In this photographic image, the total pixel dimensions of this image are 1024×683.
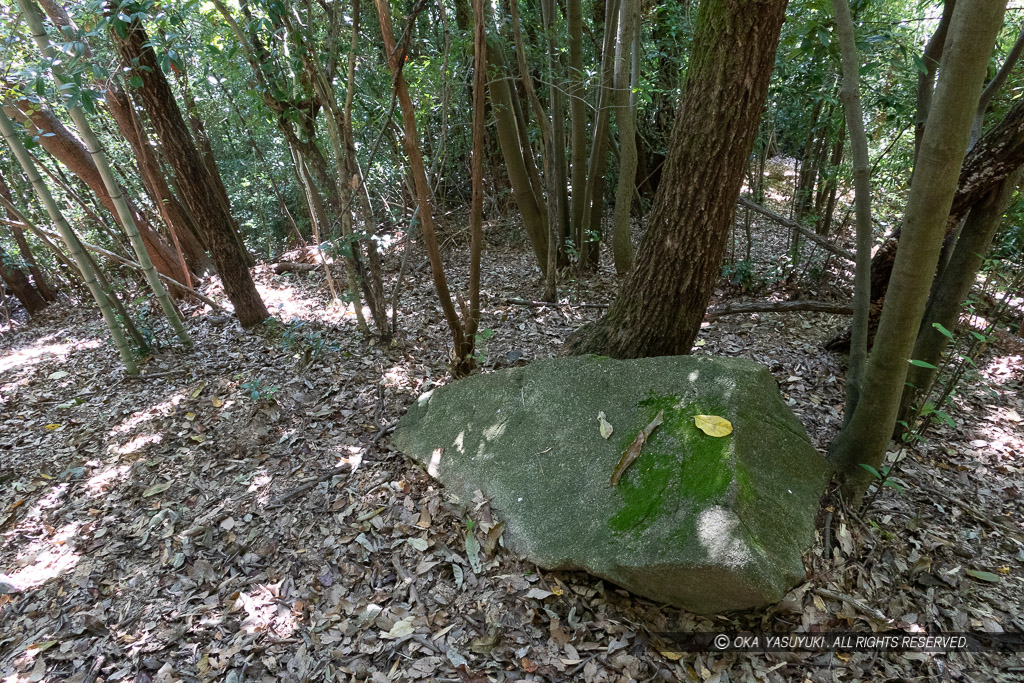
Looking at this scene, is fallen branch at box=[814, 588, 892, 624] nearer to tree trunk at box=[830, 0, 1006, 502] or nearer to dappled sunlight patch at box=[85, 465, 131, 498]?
tree trunk at box=[830, 0, 1006, 502]

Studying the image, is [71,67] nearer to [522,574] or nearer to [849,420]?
[522,574]

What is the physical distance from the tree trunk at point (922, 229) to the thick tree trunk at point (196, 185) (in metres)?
5.41

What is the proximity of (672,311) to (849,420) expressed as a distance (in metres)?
1.11

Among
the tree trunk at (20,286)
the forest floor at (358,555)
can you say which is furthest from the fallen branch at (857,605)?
the tree trunk at (20,286)

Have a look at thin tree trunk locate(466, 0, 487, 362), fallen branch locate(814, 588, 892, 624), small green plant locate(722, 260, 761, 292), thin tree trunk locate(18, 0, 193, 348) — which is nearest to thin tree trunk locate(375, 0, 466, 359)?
thin tree trunk locate(466, 0, 487, 362)

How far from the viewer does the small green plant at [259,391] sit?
3881 millimetres

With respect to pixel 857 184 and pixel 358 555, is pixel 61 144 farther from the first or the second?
pixel 857 184

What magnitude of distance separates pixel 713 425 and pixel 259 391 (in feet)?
11.3

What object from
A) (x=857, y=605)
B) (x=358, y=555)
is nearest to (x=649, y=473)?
(x=857, y=605)

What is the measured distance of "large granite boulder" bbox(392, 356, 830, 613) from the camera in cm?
203

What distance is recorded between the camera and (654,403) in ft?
8.57

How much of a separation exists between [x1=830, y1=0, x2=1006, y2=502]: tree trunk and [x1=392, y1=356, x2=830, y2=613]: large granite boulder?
0.23 meters

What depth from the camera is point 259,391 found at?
4004 mm

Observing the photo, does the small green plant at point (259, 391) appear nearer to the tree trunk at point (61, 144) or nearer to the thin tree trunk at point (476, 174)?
the thin tree trunk at point (476, 174)
